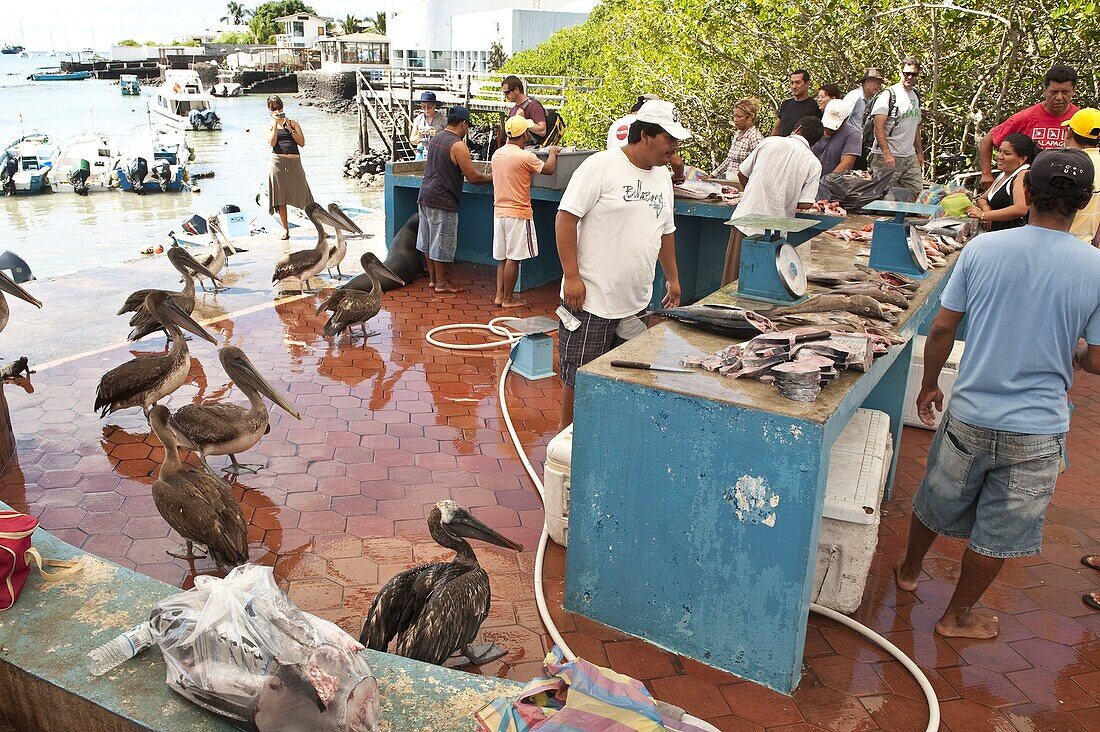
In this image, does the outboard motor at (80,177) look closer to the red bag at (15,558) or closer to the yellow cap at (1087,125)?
the red bag at (15,558)

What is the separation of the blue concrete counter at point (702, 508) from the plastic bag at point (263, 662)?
141 centimetres

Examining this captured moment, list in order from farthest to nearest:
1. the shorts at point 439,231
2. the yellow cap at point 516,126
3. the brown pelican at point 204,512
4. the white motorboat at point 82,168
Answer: the white motorboat at point 82,168 → the shorts at point 439,231 → the yellow cap at point 516,126 → the brown pelican at point 204,512

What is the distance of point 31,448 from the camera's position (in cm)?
561

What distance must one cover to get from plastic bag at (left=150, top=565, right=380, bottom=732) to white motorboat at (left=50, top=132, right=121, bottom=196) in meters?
28.2

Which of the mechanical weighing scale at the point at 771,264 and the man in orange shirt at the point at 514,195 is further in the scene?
the man in orange shirt at the point at 514,195

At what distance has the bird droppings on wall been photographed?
3.29m

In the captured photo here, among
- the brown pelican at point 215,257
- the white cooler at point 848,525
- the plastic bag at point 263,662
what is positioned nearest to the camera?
the plastic bag at point 263,662

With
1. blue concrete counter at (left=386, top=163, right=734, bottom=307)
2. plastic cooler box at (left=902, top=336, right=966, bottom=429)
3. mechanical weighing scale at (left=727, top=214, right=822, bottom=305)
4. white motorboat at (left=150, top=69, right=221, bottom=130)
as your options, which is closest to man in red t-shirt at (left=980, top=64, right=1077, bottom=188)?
Answer: plastic cooler box at (left=902, top=336, right=966, bottom=429)

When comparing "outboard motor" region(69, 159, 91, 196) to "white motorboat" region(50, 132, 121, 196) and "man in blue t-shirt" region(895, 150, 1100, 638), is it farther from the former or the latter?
"man in blue t-shirt" region(895, 150, 1100, 638)

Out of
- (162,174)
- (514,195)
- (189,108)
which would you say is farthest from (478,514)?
(189,108)

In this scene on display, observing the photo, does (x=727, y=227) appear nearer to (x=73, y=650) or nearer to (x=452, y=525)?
(x=452, y=525)

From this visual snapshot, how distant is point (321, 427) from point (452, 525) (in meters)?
2.66

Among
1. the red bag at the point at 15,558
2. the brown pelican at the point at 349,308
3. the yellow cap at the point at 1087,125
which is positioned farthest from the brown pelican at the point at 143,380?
the yellow cap at the point at 1087,125

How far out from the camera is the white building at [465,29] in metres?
56.3
